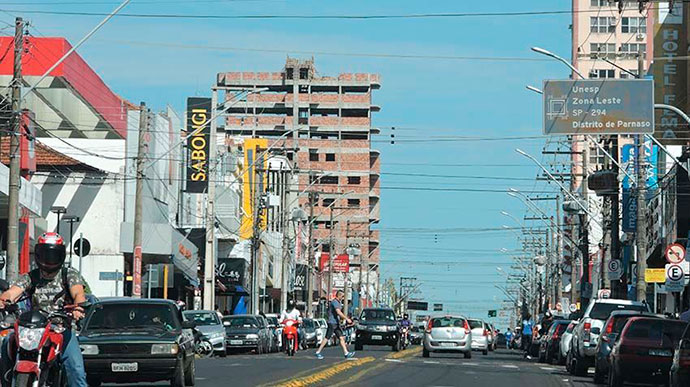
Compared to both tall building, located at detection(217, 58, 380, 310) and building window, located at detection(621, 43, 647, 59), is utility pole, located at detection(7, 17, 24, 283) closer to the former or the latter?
building window, located at detection(621, 43, 647, 59)

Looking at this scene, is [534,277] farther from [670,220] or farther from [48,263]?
[48,263]

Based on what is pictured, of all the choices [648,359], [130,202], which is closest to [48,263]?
[648,359]

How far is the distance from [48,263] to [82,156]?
168ft

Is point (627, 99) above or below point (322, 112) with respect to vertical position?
below

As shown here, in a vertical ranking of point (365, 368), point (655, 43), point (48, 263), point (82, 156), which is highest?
point (655, 43)

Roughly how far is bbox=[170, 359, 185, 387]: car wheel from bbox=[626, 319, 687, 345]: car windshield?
341 inches

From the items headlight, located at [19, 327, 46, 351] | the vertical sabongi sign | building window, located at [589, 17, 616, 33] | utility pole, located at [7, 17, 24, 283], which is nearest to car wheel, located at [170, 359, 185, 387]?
headlight, located at [19, 327, 46, 351]

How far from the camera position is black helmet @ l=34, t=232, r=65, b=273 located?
1257cm

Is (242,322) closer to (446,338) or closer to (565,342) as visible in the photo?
(446,338)

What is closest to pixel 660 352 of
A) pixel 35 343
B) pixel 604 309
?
pixel 604 309

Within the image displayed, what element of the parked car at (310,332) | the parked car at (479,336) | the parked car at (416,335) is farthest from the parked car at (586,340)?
the parked car at (416,335)

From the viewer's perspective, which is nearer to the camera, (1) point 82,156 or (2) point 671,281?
(2) point 671,281

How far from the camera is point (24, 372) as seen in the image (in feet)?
40.3

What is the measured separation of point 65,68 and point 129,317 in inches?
1332
